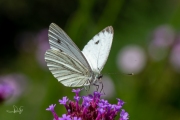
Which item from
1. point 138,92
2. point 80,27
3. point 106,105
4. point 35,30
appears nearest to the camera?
point 106,105

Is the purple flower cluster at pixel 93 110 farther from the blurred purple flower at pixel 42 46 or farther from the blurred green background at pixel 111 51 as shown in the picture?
the blurred purple flower at pixel 42 46

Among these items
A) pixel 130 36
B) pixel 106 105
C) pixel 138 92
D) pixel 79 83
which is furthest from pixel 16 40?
pixel 106 105

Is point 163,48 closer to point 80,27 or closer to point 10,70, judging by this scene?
point 80,27

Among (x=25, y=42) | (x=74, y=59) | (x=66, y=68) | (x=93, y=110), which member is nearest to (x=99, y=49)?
(x=74, y=59)

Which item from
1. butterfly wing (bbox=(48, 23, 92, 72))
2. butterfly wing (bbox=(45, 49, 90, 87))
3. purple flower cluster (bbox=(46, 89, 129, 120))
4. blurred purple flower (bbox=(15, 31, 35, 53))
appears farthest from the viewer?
blurred purple flower (bbox=(15, 31, 35, 53))

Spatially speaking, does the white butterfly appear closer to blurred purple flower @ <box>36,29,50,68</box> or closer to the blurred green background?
the blurred green background

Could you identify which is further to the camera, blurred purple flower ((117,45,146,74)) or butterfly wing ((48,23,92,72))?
blurred purple flower ((117,45,146,74))

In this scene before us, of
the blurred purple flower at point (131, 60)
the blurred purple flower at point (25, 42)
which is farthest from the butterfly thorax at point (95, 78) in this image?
the blurred purple flower at point (25, 42)

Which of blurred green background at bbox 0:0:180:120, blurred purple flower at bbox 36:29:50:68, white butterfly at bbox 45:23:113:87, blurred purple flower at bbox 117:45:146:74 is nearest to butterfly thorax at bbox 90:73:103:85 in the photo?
white butterfly at bbox 45:23:113:87
